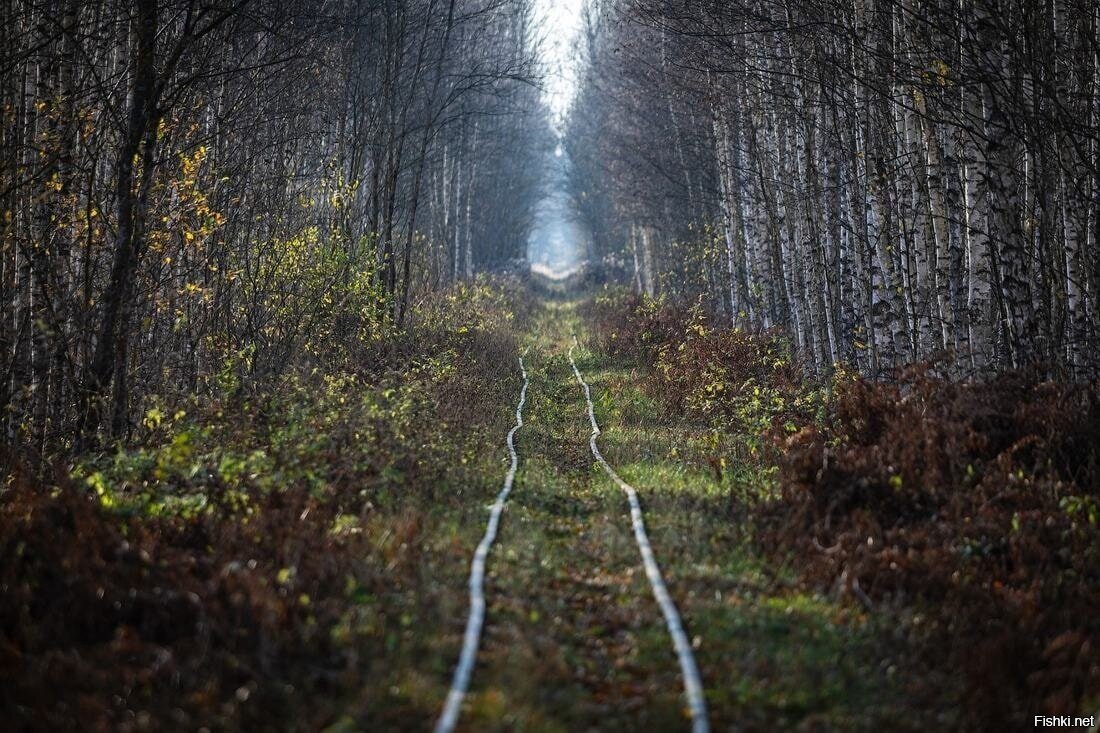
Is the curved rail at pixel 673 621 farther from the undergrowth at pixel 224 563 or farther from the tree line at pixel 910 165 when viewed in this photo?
the tree line at pixel 910 165

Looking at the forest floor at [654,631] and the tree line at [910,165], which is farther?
the tree line at [910,165]

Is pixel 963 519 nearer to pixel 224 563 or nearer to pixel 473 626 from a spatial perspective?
pixel 473 626

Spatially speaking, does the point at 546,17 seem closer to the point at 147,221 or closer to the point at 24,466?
the point at 147,221

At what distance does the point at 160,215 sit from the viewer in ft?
36.2

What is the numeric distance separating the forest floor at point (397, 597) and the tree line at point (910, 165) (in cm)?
282

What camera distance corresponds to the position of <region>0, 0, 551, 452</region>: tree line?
30.9 feet

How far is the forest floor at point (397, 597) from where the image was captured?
4.66 meters

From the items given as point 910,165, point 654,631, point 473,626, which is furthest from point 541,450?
point 473,626

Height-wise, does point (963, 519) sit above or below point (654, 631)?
above

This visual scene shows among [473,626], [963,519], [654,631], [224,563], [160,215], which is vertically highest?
[160,215]

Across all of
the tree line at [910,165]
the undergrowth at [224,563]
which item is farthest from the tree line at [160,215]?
the tree line at [910,165]

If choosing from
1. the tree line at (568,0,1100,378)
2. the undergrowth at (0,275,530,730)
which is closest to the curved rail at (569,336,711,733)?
the undergrowth at (0,275,530,730)

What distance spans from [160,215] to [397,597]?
7.01 metres

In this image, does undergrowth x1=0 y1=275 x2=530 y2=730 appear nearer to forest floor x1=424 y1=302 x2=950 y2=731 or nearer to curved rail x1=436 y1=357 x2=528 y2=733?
curved rail x1=436 y1=357 x2=528 y2=733
